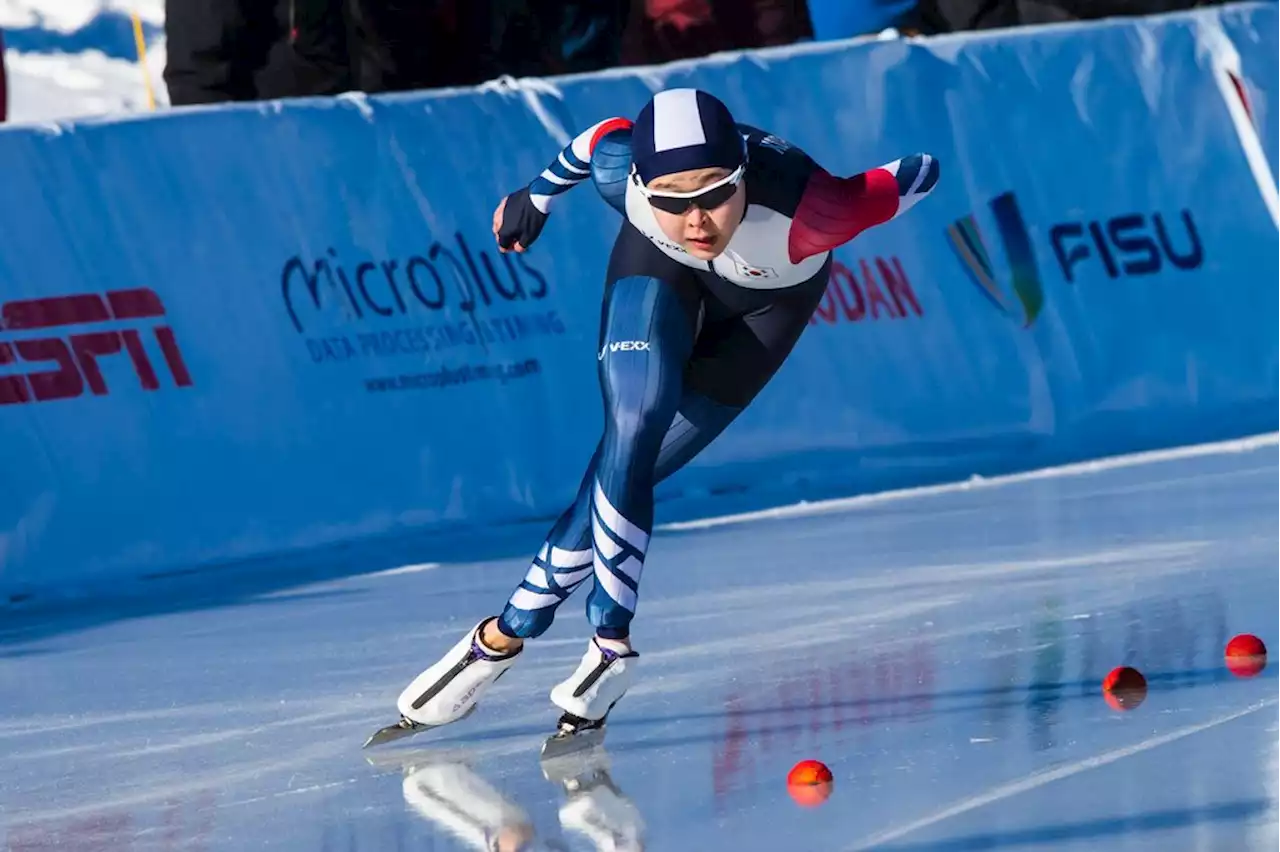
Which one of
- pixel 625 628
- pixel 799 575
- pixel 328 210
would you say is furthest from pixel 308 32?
pixel 625 628

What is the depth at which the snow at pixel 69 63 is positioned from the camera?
1323cm

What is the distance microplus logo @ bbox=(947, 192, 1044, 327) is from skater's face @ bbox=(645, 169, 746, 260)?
5.09m

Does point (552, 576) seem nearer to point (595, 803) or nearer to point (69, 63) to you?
point (595, 803)

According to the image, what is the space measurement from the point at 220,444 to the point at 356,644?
1628 mm

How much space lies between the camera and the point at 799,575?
7535 mm

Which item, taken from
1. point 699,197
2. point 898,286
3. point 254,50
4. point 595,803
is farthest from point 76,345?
point 595,803

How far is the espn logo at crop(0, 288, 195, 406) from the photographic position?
7.80 meters

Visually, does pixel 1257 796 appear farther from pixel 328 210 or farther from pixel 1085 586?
pixel 328 210

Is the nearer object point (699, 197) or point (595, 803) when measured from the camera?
point (595, 803)

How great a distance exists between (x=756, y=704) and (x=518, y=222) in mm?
1202

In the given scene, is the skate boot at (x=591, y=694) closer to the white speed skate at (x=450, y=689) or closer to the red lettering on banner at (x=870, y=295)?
the white speed skate at (x=450, y=689)

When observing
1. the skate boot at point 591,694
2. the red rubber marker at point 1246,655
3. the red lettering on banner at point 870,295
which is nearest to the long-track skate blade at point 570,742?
the skate boot at point 591,694

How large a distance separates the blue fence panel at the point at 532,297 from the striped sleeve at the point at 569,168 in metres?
2.86

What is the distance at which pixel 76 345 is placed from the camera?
790 cm
